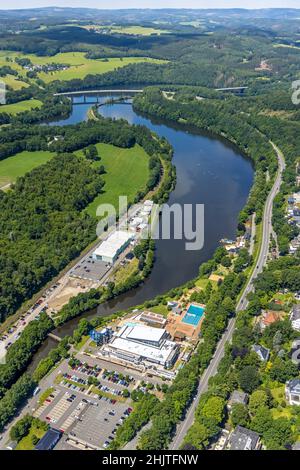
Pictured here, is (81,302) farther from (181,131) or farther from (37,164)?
(181,131)

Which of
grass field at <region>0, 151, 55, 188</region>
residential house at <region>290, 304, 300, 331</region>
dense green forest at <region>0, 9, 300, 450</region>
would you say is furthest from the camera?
grass field at <region>0, 151, 55, 188</region>

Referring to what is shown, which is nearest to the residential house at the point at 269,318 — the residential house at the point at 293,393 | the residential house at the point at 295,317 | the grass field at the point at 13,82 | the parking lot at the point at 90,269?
the residential house at the point at 295,317

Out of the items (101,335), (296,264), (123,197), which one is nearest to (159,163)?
(123,197)

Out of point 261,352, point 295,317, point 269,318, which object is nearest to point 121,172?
point 269,318

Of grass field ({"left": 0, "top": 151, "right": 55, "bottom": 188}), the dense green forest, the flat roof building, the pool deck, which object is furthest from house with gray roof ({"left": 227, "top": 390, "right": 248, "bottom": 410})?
grass field ({"left": 0, "top": 151, "right": 55, "bottom": 188})

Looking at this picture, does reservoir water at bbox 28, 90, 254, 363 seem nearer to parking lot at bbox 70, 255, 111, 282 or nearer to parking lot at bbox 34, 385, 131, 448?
parking lot at bbox 70, 255, 111, 282

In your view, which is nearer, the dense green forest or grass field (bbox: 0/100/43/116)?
the dense green forest

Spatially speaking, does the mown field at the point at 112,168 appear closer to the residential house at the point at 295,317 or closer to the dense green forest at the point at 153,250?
the dense green forest at the point at 153,250
